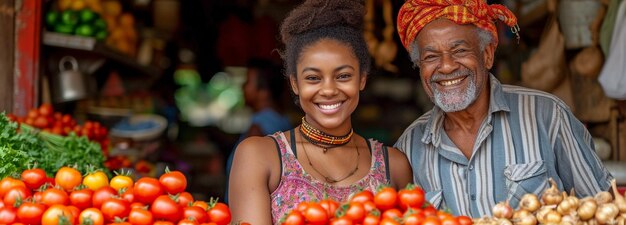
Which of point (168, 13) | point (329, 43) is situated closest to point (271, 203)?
point (329, 43)

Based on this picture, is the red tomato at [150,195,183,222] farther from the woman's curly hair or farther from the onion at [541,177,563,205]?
the onion at [541,177,563,205]

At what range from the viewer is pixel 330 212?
2.04m

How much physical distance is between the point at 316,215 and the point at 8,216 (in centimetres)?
81

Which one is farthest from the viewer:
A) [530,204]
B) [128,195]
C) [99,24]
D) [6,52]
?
[99,24]

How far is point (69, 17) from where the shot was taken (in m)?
5.27

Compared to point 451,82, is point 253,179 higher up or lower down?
lower down

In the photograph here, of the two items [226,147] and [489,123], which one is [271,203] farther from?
[226,147]

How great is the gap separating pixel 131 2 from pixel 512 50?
12.0 ft

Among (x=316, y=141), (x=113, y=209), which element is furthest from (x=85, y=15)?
(x=113, y=209)

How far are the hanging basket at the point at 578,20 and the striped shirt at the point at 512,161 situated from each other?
2.32 m

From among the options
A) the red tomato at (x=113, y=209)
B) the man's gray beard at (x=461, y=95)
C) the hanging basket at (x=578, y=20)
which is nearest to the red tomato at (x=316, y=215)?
the red tomato at (x=113, y=209)

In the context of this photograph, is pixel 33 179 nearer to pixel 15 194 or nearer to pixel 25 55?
pixel 15 194

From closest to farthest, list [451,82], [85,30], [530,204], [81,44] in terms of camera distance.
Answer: [530,204]
[451,82]
[81,44]
[85,30]

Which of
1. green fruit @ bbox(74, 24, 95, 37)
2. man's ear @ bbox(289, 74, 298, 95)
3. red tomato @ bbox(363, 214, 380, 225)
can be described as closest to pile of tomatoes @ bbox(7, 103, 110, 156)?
green fruit @ bbox(74, 24, 95, 37)
